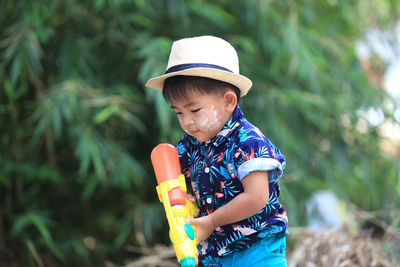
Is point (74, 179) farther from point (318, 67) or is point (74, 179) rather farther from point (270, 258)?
point (270, 258)

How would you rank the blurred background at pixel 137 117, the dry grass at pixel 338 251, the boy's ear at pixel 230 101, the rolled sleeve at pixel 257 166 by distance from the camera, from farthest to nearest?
the blurred background at pixel 137 117 < the dry grass at pixel 338 251 < the boy's ear at pixel 230 101 < the rolled sleeve at pixel 257 166

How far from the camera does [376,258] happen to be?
2.30 m

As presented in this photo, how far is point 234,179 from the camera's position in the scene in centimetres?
141

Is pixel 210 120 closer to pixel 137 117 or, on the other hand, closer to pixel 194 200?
pixel 194 200

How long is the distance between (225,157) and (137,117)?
1.63 m

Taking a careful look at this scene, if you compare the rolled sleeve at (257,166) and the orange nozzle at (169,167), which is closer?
the rolled sleeve at (257,166)

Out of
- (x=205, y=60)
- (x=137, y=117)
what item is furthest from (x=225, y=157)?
(x=137, y=117)

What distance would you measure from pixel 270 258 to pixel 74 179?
1902mm

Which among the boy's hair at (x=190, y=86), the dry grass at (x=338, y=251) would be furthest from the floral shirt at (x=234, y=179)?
the dry grass at (x=338, y=251)

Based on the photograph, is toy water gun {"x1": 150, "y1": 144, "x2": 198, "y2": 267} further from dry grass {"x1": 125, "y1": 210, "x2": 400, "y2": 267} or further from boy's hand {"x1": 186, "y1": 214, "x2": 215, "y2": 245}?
dry grass {"x1": 125, "y1": 210, "x2": 400, "y2": 267}

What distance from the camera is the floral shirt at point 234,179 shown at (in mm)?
1386

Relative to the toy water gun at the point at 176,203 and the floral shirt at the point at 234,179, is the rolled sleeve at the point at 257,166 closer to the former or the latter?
the floral shirt at the point at 234,179

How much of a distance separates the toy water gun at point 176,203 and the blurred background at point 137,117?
1103 mm

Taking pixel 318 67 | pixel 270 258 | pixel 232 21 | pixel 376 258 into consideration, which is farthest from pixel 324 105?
pixel 270 258
